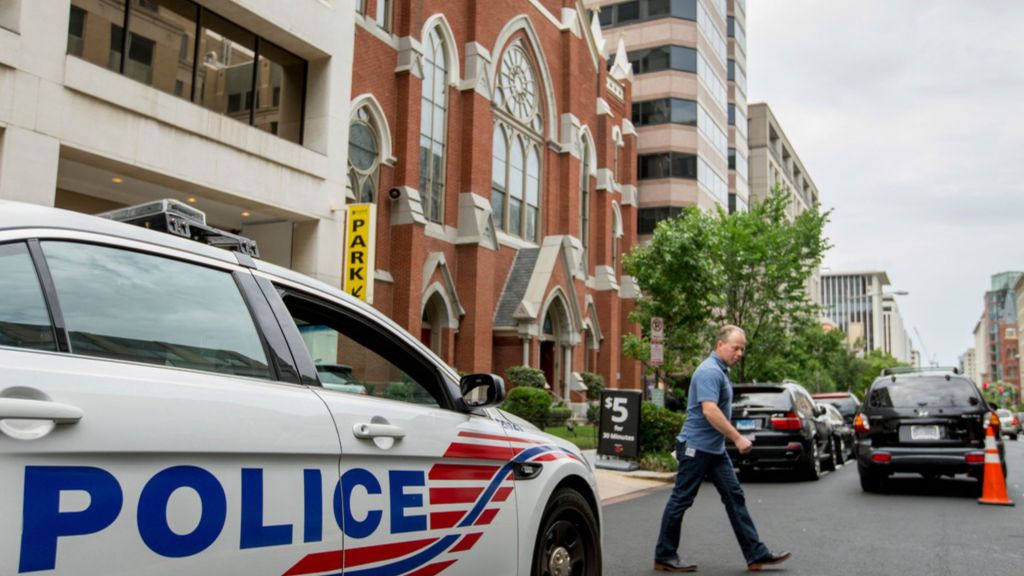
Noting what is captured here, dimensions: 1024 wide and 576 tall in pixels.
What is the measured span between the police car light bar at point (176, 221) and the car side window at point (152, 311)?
0.85ft

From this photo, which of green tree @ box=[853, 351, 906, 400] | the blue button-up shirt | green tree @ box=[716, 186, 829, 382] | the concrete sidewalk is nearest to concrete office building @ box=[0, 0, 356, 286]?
the concrete sidewalk

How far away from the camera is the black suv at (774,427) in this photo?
44.6ft

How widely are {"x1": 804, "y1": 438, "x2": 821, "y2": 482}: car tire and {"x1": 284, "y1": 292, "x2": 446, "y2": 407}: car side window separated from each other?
37.2ft

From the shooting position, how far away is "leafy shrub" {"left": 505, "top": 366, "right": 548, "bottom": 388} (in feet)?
88.7

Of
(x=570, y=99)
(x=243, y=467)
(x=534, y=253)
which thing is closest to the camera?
(x=243, y=467)

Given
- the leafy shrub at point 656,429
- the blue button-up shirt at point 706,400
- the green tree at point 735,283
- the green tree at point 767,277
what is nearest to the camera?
the blue button-up shirt at point 706,400

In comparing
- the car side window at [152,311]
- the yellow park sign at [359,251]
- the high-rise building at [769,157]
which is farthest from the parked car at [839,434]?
the high-rise building at [769,157]

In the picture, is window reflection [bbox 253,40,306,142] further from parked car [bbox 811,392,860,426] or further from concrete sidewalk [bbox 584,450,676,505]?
parked car [bbox 811,392,860,426]

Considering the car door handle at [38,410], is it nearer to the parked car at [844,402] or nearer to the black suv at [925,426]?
the black suv at [925,426]

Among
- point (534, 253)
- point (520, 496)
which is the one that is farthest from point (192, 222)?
point (534, 253)

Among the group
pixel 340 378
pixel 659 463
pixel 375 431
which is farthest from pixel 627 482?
pixel 375 431

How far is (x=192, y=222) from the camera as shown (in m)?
3.41

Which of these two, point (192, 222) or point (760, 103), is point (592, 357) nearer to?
point (192, 222)

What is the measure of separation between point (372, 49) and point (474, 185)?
561cm
